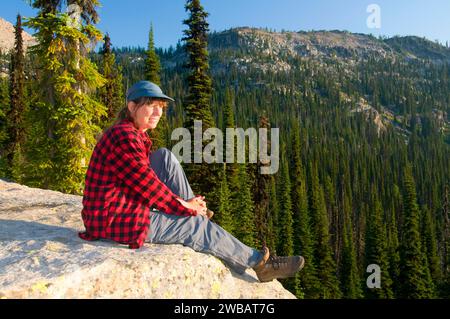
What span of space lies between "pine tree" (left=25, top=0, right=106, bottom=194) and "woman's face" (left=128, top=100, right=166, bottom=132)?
10431 mm

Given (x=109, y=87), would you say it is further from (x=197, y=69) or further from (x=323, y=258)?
(x=323, y=258)

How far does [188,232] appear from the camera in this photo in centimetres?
444

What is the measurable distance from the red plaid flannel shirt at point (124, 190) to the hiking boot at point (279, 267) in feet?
3.50

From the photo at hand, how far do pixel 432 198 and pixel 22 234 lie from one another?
369 ft

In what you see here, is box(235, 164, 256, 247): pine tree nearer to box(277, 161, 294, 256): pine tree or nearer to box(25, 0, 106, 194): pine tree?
box(277, 161, 294, 256): pine tree

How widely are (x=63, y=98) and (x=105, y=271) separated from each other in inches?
473

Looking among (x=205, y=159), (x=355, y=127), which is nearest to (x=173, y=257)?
(x=205, y=159)

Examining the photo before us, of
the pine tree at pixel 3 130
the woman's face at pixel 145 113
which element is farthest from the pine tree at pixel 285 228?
the woman's face at pixel 145 113

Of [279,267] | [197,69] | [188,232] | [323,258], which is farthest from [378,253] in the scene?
[188,232]

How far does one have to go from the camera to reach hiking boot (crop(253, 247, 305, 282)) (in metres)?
4.51

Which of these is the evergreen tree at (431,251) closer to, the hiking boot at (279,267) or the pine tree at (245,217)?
the pine tree at (245,217)

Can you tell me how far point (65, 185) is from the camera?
13.9 metres

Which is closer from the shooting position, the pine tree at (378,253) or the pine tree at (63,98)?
the pine tree at (63,98)

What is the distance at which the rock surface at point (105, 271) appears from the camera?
3293 millimetres
